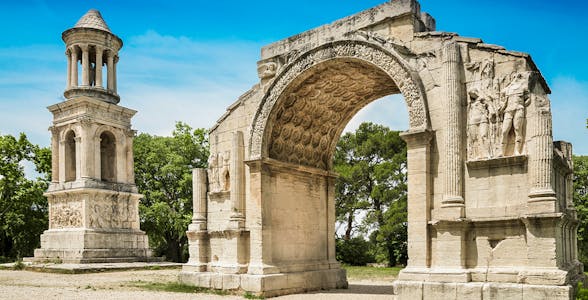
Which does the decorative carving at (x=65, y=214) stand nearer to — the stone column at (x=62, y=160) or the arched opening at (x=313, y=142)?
the stone column at (x=62, y=160)

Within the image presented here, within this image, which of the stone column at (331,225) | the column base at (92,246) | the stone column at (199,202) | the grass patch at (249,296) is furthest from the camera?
the column base at (92,246)

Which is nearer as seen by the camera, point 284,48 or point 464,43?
point 464,43

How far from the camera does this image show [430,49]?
37.8 feet

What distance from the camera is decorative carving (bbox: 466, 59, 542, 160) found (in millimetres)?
10141

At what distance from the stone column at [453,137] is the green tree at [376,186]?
713 inches

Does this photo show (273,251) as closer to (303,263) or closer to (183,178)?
(303,263)

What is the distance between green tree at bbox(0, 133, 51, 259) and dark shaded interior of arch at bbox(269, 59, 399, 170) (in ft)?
64.3

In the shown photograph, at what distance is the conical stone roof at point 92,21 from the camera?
25.6m

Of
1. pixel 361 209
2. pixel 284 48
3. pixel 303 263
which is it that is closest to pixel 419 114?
pixel 284 48

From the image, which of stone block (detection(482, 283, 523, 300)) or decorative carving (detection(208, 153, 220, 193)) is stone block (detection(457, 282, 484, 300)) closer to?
stone block (detection(482, 283, 523, 300))

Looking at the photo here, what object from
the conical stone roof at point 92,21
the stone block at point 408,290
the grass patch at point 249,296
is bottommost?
the grass patch at point 249,296

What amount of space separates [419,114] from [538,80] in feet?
7.59

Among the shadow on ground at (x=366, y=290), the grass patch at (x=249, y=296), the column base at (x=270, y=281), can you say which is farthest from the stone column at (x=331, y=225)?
the grass patch at (x=249, y=296)

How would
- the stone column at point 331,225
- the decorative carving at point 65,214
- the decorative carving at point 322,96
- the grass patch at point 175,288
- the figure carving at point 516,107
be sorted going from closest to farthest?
the figure carving at point 516,107
the decorative carving at point 322,96
the grass patch at point 175,288
the stone column at point 331,225
the decorative carving at point 65,214
